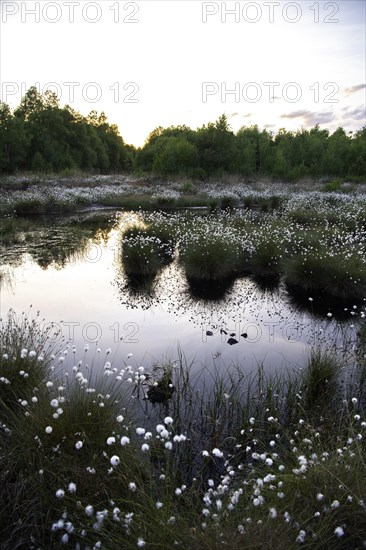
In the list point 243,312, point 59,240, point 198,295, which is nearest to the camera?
point 243,312

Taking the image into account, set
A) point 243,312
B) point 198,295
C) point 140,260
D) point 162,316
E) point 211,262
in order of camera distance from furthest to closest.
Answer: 1. point 140,260
2. point 211,262
3. point 198,295
4. point 243,312
5. point 162,316

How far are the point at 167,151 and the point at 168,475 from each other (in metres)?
58.0

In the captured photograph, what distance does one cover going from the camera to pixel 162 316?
9398mm

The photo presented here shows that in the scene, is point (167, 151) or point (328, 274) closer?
point (328, 274)

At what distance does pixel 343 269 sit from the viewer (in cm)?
1055

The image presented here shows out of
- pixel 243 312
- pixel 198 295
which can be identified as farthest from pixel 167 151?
pixel 243 312

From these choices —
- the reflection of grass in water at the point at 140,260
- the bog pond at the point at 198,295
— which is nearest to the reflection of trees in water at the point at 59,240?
the bog pond at the point at 198,295

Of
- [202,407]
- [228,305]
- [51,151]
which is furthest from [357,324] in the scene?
[51,151]

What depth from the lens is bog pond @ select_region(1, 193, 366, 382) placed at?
7.63 metres

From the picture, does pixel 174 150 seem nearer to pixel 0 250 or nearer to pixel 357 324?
pixel 0 250

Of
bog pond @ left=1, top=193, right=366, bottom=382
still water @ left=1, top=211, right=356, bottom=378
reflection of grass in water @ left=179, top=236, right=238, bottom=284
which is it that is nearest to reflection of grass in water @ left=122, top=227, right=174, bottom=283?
bog pond @ left=1, top=193, right=366, bottom=382

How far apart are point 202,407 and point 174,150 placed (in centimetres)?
5509

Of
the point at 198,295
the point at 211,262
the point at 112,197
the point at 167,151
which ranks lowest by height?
the point at 198,295

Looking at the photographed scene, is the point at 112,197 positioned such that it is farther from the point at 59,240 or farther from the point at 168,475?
the point at 168,475
